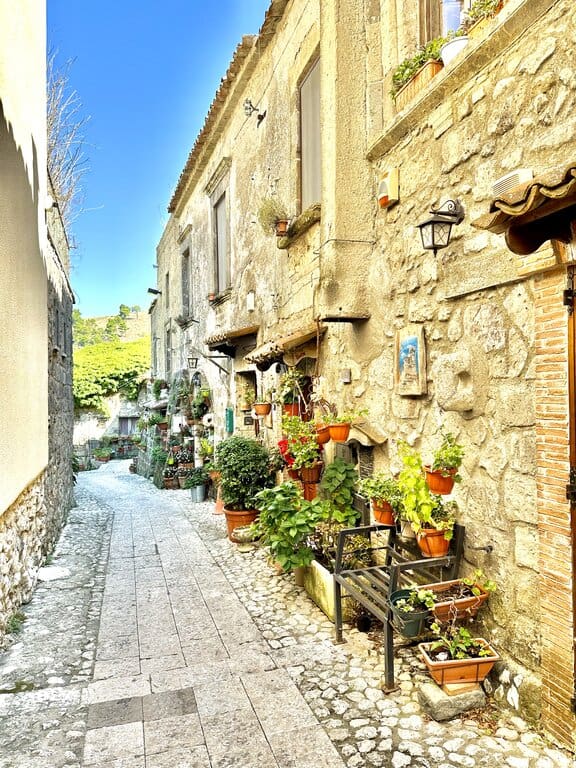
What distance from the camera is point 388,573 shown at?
4.12 m

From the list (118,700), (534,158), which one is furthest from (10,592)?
(534,158)

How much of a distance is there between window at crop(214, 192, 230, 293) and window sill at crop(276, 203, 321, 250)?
400 centimetres

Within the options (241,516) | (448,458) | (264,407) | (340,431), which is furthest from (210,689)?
(264,407)

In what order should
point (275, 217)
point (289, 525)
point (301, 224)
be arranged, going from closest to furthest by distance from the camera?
point (289, 525) < point (301, 224) < point (275, 217)

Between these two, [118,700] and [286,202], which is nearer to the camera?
[118,700]

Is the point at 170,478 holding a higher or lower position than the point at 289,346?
lower

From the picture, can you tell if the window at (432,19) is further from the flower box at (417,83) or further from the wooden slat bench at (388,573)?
the wooden slat bench at (388,573)

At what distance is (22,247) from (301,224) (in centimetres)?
304

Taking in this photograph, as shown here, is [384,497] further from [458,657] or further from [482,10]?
[482,10]

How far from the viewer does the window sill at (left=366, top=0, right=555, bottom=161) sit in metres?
2.96

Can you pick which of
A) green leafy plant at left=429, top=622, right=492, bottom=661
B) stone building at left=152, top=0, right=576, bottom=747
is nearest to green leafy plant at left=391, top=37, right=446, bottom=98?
stone building at left=152, top=0, right=576, bottom=747

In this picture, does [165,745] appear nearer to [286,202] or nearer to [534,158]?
[534,158]

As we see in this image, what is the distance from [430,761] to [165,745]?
56.6 inches

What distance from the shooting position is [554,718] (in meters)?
2.77
